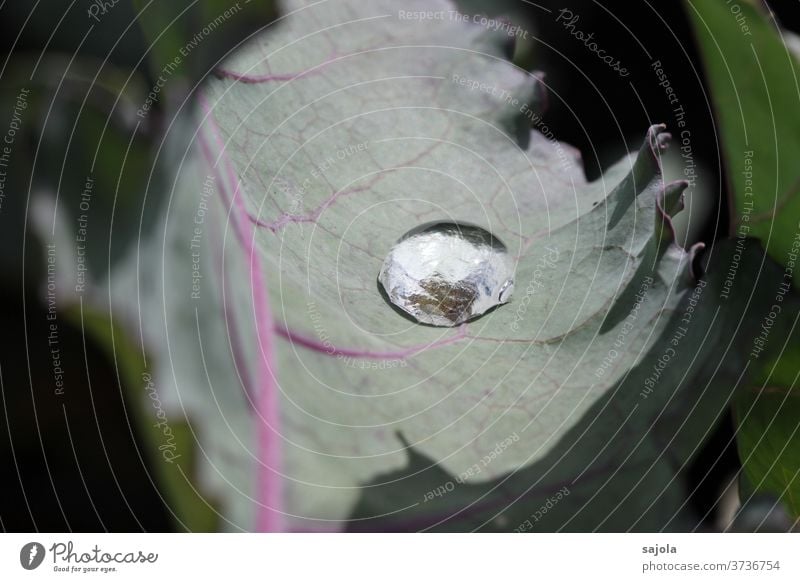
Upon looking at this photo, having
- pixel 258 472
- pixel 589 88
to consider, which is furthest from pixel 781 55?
pixel 258 472

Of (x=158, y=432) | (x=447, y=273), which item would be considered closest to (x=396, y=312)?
(x=447, y=273)

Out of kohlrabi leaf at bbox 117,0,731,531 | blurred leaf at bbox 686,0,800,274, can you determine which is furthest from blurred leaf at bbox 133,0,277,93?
blurred leaf at bbox 686,0,800,274

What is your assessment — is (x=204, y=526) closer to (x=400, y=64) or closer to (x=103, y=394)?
(x=103, y=394)

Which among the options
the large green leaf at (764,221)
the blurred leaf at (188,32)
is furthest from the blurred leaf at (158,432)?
the large green leaf at (764,221)

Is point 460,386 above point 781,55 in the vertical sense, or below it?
below

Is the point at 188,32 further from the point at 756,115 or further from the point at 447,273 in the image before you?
the point at 756,115
